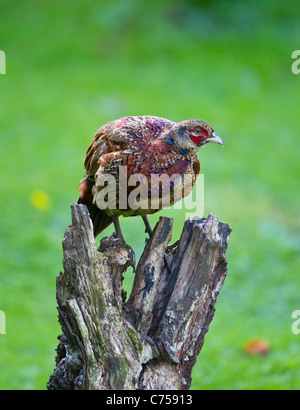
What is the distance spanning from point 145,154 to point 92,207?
70cm

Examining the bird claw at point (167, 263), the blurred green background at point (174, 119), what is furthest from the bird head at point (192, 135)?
the blurred green background at point (174, 119)

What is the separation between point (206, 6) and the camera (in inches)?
508

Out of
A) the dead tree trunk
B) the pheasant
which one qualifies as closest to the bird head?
the pheasant

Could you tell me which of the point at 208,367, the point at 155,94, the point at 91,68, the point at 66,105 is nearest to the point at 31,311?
the point at 208,367

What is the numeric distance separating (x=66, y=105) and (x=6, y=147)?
1.66 m

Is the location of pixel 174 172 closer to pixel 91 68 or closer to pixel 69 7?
pixel 91 68

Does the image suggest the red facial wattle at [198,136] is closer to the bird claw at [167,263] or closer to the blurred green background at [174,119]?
the bird claw at [167,263]

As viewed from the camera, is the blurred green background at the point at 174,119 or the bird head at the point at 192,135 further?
the blurred green background at the point at 174,119

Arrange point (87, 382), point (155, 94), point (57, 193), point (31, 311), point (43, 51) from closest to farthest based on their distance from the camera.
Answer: point (87, 382) → point (31, 311) → point (57, 193) → point (155, 94) → point (43, 51)

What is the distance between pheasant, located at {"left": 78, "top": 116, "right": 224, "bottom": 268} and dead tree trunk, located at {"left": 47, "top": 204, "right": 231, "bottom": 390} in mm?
342

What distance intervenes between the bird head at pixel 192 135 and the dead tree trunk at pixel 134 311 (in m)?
0.47

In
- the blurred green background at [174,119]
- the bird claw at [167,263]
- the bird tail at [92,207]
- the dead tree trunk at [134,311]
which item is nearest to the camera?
the dead tree trunk at [134,311]

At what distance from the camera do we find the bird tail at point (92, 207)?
14.1 ft

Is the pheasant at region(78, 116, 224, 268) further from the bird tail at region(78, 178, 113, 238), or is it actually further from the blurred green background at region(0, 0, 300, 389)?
the blurred green background at region(0, 0, 300, 389)
